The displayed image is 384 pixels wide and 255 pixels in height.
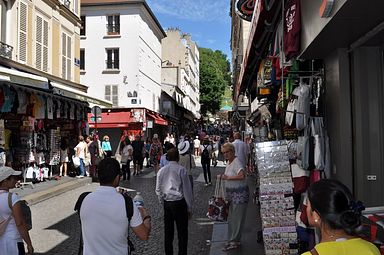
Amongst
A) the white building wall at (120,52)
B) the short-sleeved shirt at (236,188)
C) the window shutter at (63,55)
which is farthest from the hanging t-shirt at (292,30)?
the white building wall at (120,52)

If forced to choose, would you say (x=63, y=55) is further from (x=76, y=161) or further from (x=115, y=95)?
(x=115, y=95)

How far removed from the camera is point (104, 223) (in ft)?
11.4

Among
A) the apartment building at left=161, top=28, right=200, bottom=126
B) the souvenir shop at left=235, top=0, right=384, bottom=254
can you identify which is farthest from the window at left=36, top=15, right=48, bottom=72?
the apartment building at left=161, top=28, right=200, bottom=126

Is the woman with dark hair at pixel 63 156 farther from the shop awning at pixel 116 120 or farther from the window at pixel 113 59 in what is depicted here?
the window at pixel 113 59

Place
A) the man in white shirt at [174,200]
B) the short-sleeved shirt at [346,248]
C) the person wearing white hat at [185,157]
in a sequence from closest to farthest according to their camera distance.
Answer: the short-sleeved shirt at [346,248]
the man in white shirt at [174,200]
the person wearing white hat at [185,157]

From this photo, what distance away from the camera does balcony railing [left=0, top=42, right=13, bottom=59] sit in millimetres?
15785

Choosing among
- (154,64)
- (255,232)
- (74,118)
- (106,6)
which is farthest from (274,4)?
(154,64)

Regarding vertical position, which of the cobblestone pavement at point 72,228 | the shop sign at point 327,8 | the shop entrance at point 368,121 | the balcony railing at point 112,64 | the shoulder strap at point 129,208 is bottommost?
the cobblestone pavement at point 72,228

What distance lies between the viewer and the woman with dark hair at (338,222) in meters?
2.11

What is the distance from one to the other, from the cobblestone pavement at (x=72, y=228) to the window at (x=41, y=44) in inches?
283

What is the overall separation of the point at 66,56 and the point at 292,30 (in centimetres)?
1827

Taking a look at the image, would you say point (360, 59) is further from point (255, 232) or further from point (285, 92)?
point (255, 232)

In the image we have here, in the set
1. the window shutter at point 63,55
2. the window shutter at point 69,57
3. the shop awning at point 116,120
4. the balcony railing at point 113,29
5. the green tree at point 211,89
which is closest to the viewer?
the window shutter at point 63,55

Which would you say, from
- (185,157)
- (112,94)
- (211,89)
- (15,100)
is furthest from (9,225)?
(211,89)
